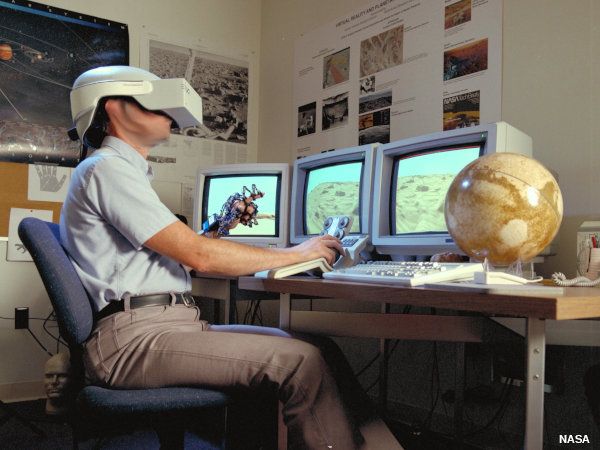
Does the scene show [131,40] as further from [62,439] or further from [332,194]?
[62,439]

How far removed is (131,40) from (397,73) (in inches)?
62.0

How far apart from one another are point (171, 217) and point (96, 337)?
302mm

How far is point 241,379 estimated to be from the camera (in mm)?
985

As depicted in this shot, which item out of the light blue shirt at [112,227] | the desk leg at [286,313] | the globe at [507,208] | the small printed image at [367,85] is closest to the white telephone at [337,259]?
the desk leg at [286,313]

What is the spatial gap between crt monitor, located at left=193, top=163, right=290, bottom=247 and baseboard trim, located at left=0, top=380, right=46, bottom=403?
3.95 ft

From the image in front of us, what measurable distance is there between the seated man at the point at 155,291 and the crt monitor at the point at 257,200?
91cm

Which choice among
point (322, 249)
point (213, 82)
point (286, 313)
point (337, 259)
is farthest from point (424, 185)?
point (213, 82)

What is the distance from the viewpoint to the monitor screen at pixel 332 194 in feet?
6.01

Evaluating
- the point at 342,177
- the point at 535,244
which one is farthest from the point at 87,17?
the point at 535,244

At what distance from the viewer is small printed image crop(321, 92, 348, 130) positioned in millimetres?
2602

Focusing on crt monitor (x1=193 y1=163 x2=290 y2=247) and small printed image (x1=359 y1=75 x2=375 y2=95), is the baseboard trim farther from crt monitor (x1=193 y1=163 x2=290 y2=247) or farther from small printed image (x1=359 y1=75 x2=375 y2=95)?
small printed image (x1=359 y1=75 x2=375 y2=95)

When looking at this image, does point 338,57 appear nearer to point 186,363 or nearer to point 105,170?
point 105,170

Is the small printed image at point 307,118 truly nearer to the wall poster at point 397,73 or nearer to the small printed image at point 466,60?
the wall poster at point 397,73

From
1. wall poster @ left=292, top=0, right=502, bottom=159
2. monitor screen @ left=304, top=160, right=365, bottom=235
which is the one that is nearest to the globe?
monitor screen @ left=304, top=160, right=365, bottom=235
